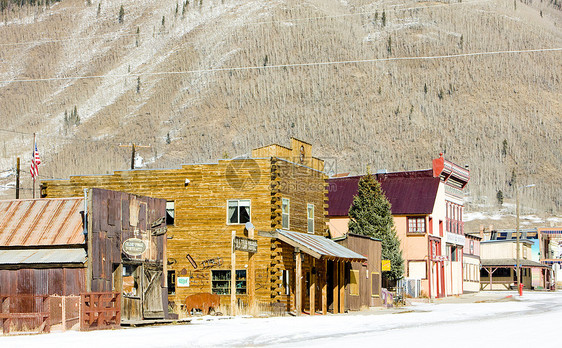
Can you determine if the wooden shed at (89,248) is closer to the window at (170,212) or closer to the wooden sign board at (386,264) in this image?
the window at (170,212)

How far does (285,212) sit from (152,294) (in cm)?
965

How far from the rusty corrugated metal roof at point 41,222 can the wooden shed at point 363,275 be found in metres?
17.5

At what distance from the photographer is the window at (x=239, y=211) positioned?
39.3 meters

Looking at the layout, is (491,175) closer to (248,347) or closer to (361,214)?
(361,214)

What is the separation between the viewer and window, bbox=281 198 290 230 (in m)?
39.8

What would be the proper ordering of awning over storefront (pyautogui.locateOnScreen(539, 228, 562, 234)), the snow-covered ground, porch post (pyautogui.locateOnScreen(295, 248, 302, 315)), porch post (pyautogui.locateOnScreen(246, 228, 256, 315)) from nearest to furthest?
the snow-covered ground → porch post (pyautogui.locateOnScreen(246, 228, 256, 315)) → porch post (pyautogui.locateOnScreen(295, 248, 302, 315)) → awning over storefront (pyautogui.locateOnScreen(539, 228, 562, 234))

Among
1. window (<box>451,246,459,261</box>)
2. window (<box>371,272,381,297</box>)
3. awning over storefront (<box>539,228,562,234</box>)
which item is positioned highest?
awning over storefront (<box>539,228,562,234</box>)

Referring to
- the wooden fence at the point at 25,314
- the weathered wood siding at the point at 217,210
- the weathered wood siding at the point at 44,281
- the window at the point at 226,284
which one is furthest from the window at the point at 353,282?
the wooden fence at the point at 25,314

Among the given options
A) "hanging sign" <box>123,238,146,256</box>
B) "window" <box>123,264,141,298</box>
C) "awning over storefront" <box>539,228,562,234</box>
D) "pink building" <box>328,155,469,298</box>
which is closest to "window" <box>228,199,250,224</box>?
"window" <box>123,264,141,298</box>

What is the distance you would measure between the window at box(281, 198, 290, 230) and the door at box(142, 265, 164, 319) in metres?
8.28

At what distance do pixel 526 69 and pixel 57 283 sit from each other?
609ft

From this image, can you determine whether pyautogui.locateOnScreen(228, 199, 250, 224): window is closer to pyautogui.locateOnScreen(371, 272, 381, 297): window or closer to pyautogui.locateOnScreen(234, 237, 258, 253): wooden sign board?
pyautogui.locateOnScreen(234, 237, 258, 253): wooden sign board

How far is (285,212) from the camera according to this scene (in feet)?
131

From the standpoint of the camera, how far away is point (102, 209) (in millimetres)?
29312
